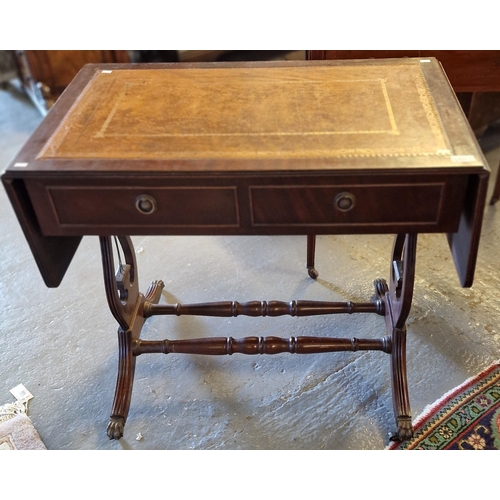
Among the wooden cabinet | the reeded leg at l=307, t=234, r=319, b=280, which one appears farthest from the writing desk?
the wooden cabinet

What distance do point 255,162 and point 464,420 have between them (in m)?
1.07

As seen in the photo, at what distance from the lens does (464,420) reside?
1633 mm

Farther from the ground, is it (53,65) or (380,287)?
(53,65)

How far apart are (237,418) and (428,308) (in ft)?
2.72

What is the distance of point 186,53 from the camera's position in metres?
3.38

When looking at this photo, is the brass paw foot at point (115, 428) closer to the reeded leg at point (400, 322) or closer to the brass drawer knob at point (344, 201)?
the reeded leg at point (400, 322)

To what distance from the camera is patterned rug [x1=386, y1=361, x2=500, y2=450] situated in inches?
62.4

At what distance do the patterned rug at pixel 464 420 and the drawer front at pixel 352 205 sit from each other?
0.73 meters

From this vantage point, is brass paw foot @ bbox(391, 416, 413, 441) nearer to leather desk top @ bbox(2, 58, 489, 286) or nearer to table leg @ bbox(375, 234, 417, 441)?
table leg @ bbox(375, 234, 417, 441)

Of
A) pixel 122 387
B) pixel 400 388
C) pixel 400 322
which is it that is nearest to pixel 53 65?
pixel 122 387

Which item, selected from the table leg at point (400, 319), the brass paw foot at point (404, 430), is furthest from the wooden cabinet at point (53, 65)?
the brass paw foot at point (404, 430)

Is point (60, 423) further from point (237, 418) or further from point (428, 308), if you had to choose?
point (428, 308)

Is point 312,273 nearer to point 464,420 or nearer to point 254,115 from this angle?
point 464,420

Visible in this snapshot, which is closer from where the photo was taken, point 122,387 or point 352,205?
point 352,205
